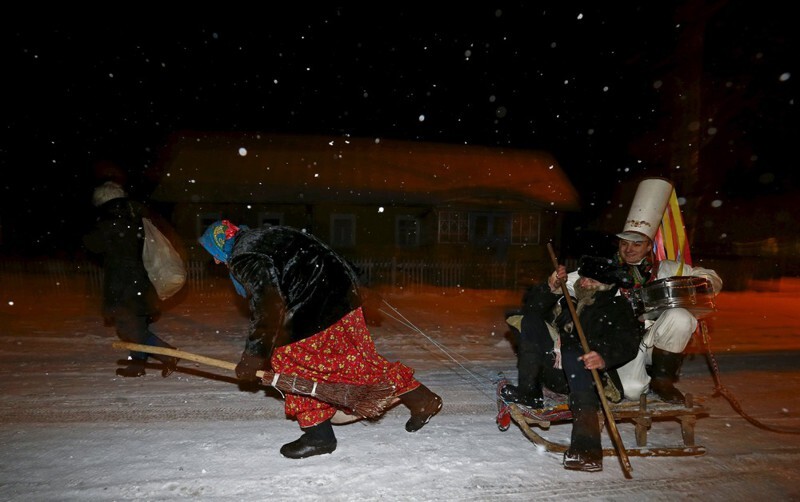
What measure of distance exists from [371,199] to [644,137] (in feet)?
57.9

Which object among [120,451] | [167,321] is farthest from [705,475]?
[167,321]

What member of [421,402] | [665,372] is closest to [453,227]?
[665,372]

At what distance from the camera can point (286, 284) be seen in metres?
3.58

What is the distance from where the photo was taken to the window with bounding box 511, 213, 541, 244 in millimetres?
21297

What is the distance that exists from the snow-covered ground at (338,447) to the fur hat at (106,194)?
→ 193cm

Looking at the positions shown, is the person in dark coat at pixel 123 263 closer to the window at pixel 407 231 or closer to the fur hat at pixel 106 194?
the fur hat at pixel 106 194

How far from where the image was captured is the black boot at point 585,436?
3.56m

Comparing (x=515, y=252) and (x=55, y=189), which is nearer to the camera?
(x=515, y=252)

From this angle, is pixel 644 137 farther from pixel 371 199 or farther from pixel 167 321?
pixel 167 321

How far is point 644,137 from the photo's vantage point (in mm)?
27594

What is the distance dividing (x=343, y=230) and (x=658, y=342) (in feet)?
55.2

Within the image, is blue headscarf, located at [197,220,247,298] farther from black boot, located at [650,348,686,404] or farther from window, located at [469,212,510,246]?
window, located at [469,212,510,246]

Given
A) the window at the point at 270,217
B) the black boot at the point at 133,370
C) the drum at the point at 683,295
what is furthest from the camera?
the window at the point at 270,217

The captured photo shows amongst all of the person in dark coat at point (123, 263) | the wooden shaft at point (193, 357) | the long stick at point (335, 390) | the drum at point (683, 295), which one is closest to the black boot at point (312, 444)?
the long stick at point (335, 390)
